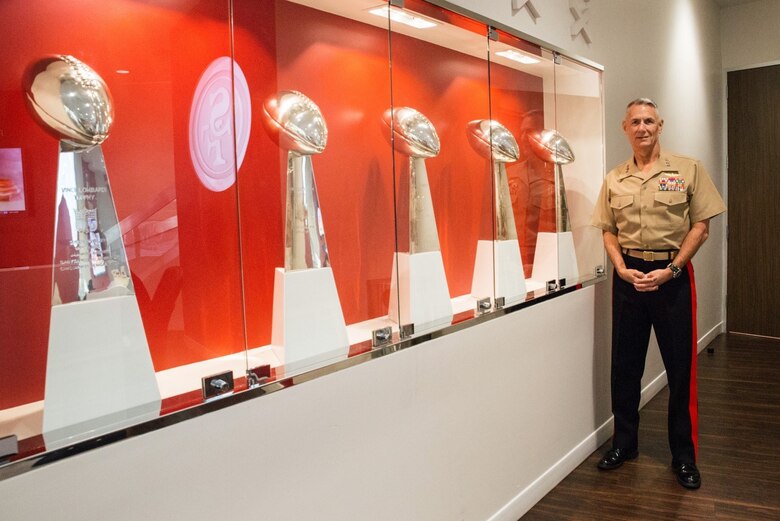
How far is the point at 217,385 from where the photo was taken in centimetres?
134

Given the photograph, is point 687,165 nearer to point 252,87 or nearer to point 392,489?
point 392,489

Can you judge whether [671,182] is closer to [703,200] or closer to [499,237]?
[703,200]

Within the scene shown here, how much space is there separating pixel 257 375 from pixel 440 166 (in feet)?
3.22

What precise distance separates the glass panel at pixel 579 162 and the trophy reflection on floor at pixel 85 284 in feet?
6.79

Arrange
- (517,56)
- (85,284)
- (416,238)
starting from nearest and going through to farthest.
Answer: (85,284)
(416,238)
(517,56)

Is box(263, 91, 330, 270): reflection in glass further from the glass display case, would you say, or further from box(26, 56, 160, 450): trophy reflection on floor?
box(26, 56, 160, 450): trophy reflection on floor

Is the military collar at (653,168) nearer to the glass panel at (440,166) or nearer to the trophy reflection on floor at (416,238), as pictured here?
the glass panel at (440,166)

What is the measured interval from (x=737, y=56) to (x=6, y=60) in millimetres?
6147

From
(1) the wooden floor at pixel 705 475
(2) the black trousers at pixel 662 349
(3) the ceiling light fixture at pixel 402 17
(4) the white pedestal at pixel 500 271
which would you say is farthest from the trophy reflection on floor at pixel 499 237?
(1) the wooden floor at pixel 705 475

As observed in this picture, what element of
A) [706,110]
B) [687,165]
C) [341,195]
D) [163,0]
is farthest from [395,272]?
[706,110]

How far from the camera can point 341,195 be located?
5.64ft

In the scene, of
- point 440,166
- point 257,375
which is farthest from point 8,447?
point 440,166

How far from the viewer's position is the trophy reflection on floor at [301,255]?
1.51m

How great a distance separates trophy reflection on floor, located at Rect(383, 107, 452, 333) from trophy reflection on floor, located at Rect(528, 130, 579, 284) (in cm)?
79
